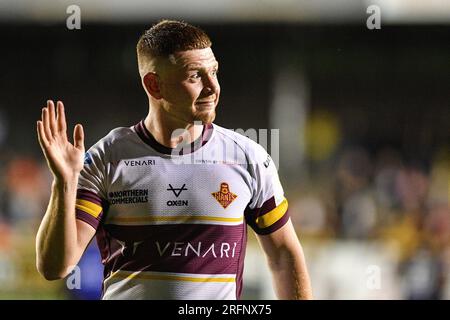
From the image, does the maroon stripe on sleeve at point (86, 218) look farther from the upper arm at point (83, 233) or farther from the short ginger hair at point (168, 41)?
the short ginger hair at point (168, 41)

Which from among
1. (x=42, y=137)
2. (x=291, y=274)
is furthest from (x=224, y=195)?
(x=42, y=137)

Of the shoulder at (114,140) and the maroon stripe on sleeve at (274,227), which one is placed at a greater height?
the shoulder at (114,140)

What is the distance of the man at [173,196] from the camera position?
2.80m

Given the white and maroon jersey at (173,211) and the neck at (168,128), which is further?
the neck at (168,128)

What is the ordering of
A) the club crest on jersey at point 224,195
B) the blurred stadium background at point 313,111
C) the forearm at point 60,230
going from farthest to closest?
the blurred stadium background at point 313,111 → the club crest on jersey at point 224,195 → the forearm at point 60,230

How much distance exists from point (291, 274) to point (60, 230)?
0.95 metres

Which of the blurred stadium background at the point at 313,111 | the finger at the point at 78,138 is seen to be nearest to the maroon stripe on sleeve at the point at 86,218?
the finger at the point at 78,138

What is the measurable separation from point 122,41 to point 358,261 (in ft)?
9.15

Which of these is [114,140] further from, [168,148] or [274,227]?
[274,227]

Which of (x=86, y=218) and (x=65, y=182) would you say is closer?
(x=65, y=182)

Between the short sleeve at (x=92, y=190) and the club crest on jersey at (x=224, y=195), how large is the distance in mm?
451

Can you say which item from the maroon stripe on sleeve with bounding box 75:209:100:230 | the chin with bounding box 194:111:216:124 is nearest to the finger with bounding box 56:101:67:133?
the maroon stripe on sleeve with bounding box 75:209:100:230

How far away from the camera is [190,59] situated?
2.91 m

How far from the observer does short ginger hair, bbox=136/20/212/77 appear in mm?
2895
